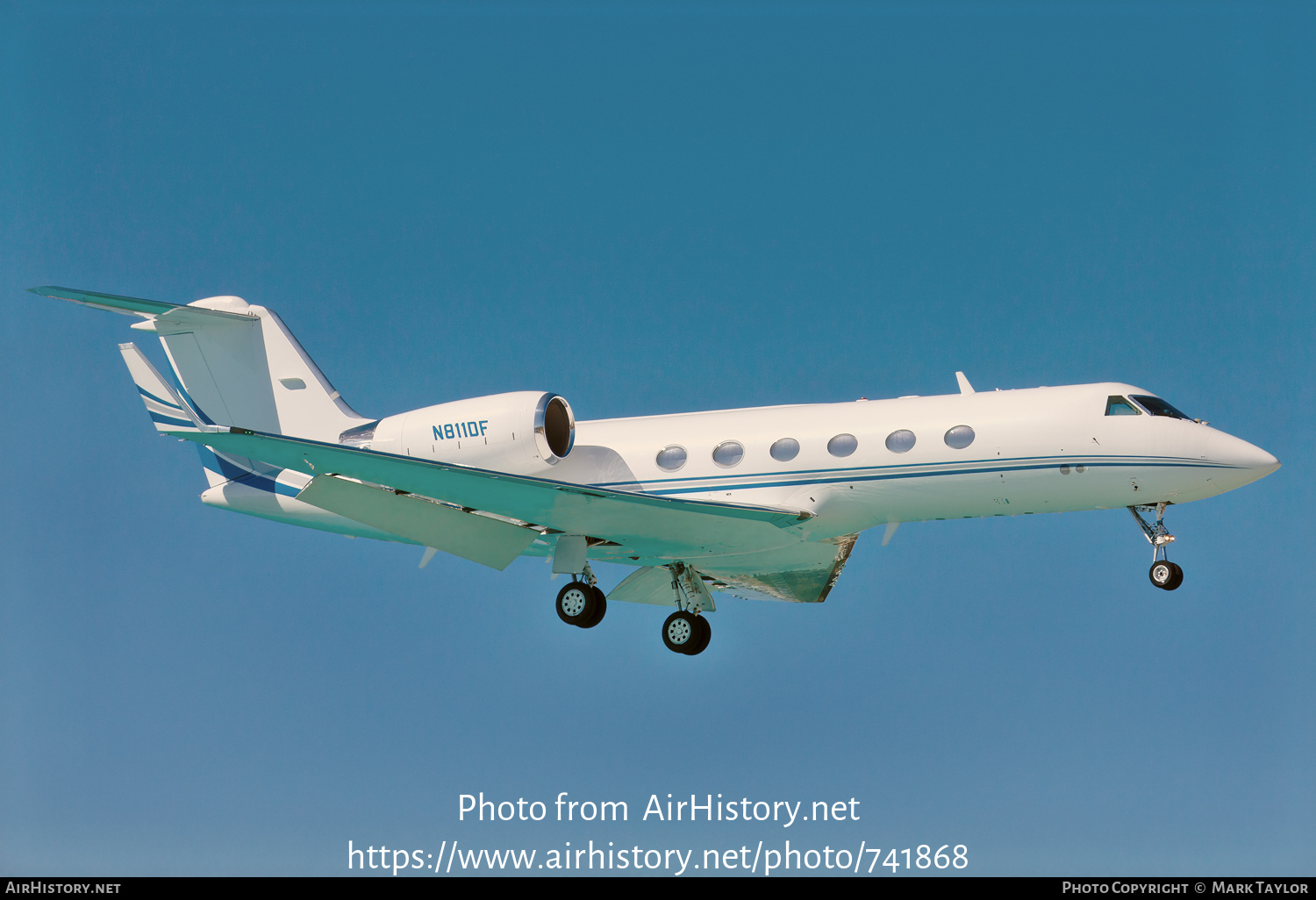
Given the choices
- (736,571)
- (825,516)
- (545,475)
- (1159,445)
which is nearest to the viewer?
(1159,445)

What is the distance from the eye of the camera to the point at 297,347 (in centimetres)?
2155

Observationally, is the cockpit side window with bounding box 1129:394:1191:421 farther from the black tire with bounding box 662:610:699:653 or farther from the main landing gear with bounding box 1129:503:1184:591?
the black tire with bounding box 662:610:699:653

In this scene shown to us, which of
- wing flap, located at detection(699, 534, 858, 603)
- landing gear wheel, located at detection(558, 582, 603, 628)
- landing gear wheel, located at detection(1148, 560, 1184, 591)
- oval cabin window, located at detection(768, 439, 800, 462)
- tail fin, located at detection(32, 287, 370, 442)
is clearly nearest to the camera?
landing gear wheel, located at detection(1148, 560, 1184, 591)

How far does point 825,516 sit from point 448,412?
5.99m

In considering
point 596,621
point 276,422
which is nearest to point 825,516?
point 596,621

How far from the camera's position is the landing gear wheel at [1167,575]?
16.3m

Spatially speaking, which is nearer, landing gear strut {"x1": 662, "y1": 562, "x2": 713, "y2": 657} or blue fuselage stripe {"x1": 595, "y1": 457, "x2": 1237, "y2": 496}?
blue fuselage stripe {"x1": 595, "y1": 457, "x2": 1237, "y2": 496}

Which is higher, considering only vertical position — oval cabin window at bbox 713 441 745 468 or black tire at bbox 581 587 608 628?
oval cabin window at bbox 713 441 745 468

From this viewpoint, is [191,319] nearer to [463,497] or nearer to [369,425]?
[369,425]

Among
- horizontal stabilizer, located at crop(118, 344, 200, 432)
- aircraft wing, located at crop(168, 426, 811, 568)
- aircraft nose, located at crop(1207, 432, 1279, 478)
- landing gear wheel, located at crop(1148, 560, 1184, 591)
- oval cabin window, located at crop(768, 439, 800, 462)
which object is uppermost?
horizontal stabilizer, located at crop(118, 344, 200, 432)

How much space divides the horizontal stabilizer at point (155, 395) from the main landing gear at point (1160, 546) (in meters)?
14.6

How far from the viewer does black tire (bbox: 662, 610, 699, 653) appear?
790 inches

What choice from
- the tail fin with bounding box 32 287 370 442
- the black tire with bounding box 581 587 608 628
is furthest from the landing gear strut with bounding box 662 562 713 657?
the tail fin with bounding box 32 287 370 442

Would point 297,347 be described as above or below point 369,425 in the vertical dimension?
above
